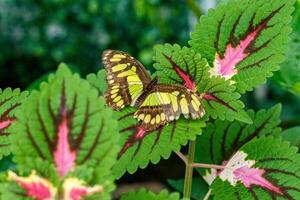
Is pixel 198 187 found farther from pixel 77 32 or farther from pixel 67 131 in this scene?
pixel 77 32

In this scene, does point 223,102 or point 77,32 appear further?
point 77,32

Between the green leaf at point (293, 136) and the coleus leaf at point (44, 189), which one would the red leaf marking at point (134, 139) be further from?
the green leaf at point (293, 136)

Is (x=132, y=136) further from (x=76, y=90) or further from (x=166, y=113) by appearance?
(x=76, y=90)

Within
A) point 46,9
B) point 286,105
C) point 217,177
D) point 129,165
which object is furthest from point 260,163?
point 46,9

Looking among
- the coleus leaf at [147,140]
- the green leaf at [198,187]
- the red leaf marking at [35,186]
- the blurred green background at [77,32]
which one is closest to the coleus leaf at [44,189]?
the red leaf marking at [35,186]

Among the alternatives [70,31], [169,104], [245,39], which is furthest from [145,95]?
[70,31]

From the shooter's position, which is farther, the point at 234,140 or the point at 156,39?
the point at 156,39

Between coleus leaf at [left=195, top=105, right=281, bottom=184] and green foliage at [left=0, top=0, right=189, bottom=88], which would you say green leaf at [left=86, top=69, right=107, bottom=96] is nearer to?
coleus leaf at [left=195, top=105, right=281, bottom=184]
